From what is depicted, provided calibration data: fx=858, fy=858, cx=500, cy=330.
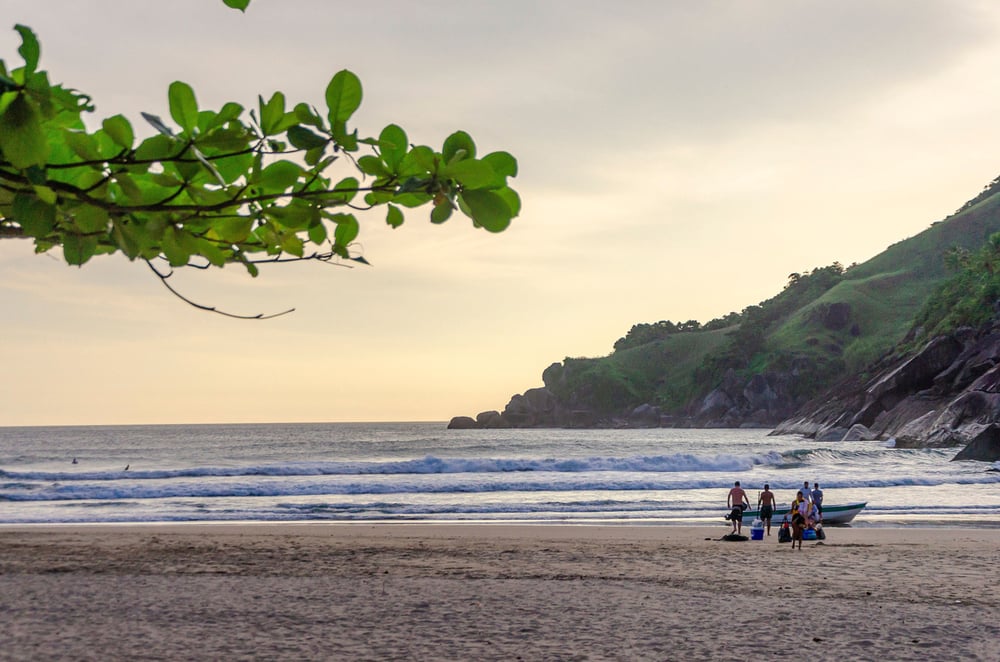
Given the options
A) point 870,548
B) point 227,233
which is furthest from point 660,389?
point 227,233

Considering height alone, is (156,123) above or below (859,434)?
above

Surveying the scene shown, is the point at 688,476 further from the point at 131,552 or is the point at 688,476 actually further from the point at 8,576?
the point at 8,576

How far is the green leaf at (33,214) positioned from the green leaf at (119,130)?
192 mm

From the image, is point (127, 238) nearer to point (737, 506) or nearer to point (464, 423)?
point (737, 506)

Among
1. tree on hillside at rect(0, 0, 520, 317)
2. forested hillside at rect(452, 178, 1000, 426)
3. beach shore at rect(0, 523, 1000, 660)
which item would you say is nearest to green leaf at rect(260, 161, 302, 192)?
tree on hillside at rect(0, 0, 520, 317)

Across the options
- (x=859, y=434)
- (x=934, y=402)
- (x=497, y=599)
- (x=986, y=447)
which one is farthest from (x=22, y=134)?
(x=859, y=434)

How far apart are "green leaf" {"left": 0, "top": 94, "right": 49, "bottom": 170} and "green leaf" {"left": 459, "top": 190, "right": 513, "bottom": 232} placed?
635mm

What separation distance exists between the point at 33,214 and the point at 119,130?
0.24 meters

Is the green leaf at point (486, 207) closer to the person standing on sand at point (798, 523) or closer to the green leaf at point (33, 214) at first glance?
the green leaf at point (33, 214)

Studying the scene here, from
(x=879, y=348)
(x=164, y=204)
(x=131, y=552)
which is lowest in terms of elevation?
(x=131, y=552)

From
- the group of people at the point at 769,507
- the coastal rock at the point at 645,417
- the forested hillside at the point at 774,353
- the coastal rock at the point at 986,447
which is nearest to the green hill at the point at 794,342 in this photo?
the forested hillside at the point at 774,353

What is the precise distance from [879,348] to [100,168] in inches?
5327

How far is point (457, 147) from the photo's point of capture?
1.41m

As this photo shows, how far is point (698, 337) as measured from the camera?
18425 centimetres
